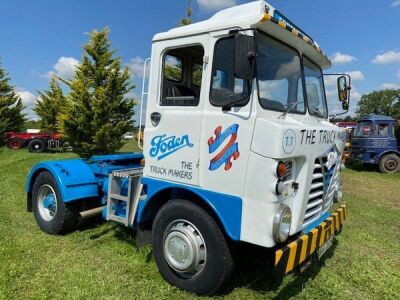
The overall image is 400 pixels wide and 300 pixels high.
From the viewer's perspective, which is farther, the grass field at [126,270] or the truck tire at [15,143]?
the truck tire at [15,143]

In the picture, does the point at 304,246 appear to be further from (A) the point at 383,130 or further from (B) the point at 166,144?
(A) the point at 383,130

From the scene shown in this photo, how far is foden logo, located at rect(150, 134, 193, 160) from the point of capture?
3.82 meters

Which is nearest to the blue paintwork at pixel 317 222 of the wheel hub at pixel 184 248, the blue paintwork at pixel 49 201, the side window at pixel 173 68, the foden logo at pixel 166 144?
the wheel hub at pixel 184 248

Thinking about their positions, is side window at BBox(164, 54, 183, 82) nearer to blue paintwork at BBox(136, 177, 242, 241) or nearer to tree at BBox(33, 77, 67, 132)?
blue paintwork at BBox(136, 177, 242, 241)

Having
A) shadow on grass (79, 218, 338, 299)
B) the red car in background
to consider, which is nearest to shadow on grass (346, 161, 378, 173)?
shadow on grass (79, 218, 338, 299)

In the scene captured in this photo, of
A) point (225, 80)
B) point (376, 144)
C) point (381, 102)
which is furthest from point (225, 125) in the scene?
point (381, 102)

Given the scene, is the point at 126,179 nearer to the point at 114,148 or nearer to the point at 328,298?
the point at 328,298

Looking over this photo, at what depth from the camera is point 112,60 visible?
16266 mm

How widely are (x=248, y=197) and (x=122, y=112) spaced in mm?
13620

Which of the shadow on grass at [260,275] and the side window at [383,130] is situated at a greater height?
the side window at [383,130]

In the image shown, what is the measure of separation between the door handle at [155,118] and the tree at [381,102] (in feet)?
279

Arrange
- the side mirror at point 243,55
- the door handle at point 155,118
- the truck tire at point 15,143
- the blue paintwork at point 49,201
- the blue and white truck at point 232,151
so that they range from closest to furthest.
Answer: the side mirror at point 243,55 → the blue and white truck at point 232,151 → the door handle at point 155,118 → the blue paintwork at point 49,201 → the truck tire at point 15,143

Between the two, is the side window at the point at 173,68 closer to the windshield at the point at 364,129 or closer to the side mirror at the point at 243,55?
the side mirror at the point at 243,55

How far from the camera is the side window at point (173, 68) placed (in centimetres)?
419
